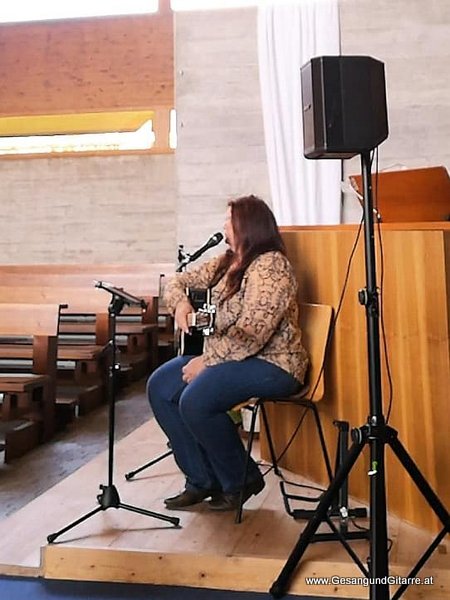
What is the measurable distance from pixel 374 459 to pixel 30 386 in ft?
7.02

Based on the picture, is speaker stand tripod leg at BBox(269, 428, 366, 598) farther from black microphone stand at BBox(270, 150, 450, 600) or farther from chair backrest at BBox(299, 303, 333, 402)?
chair backrest at BBox(299, 303, 333, 402)

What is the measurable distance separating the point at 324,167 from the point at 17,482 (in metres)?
2.40

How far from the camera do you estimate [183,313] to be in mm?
2254

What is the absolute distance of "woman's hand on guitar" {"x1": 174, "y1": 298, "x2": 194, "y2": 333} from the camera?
222cm

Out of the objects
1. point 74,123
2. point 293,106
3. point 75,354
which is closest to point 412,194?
point 293,106

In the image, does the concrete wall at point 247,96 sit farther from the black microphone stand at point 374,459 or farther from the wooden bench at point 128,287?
the black microphone stand at point 374,459

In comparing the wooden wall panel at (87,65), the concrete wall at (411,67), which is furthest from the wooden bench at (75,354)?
the wooden wall panel at (87,65)

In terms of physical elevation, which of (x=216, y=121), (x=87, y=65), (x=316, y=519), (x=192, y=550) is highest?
(x=87, y=65)

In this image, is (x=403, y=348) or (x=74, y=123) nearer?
(x=403, y=348)

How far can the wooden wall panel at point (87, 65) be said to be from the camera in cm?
674

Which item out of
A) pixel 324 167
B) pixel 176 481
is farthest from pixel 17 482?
pixel 324 167

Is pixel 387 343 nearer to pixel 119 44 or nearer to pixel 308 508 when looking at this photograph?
pixel 308 508

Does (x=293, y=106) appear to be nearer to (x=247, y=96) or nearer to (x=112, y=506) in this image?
(x=247, y=96)

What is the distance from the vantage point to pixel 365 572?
1.71 metres
